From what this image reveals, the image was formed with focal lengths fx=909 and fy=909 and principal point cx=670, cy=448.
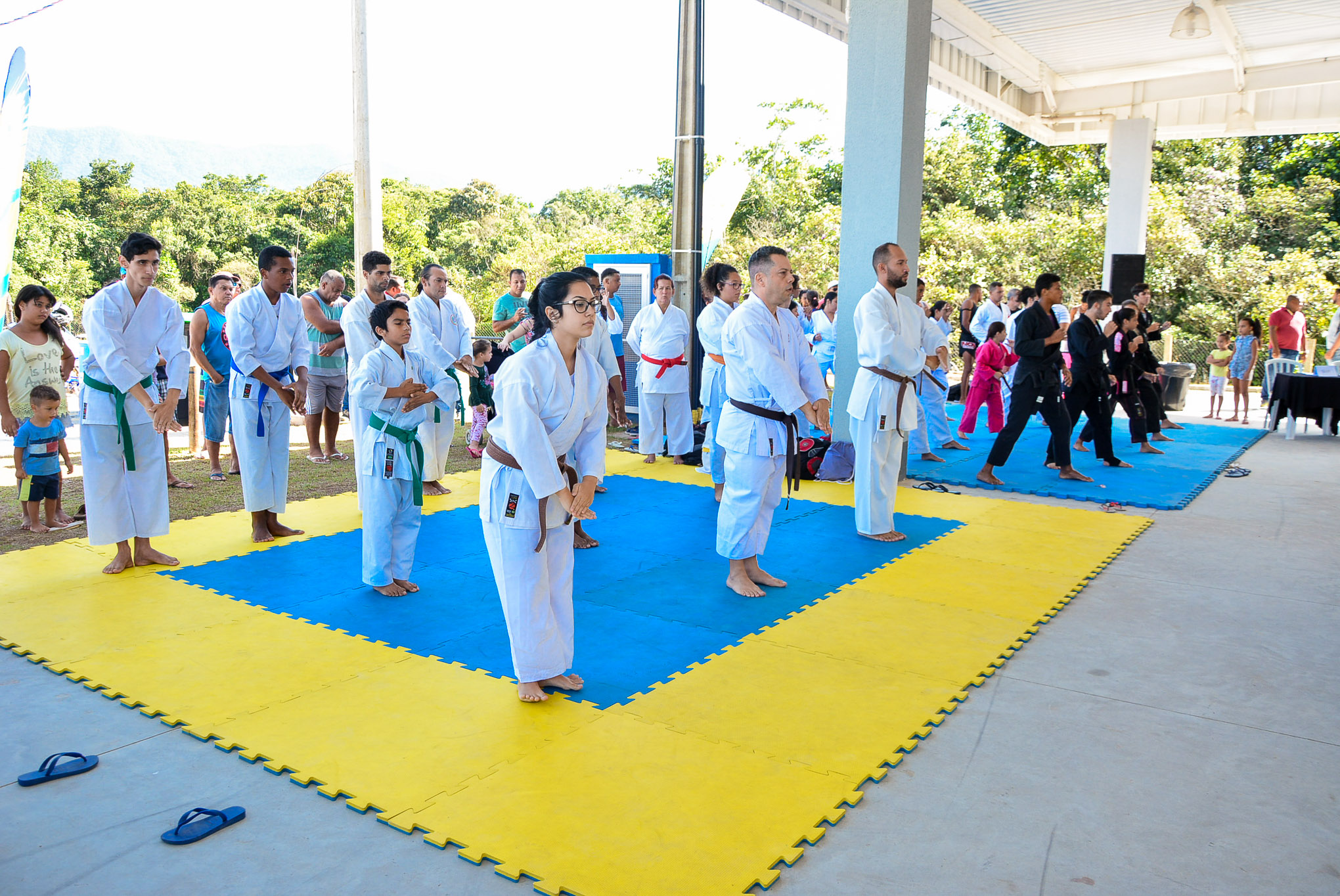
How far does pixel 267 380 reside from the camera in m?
5.43

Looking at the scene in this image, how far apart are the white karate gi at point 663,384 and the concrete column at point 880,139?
4.67 feet

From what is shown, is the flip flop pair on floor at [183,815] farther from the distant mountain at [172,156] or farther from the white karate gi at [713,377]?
the distant mountain at [172,156]

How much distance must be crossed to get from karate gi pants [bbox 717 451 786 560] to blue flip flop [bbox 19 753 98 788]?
2.87 metres

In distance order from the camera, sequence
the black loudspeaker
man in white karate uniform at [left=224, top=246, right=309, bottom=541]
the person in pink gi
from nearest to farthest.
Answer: man in white karate uniform at [left=224, top=246, right=309, bottom=541]
the person in pink gi
the black loudspeaker

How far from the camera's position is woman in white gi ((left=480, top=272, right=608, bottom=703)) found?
10.4ft

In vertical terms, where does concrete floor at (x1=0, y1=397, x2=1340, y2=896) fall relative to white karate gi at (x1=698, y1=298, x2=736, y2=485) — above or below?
below

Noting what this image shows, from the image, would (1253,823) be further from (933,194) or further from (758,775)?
(933,194)

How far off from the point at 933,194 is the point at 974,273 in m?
4.61

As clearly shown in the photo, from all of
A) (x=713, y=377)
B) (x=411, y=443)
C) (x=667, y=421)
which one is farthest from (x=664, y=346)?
(x=411, y=443)

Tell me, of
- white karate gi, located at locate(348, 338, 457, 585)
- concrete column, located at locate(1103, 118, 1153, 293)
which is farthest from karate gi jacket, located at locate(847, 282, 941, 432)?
concrete column, located at locate(1103, 118, 1153, 293)

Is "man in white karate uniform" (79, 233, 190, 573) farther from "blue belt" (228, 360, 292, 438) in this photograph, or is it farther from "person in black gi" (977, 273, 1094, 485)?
"person in black gi" (977, 273, 1094, 485)

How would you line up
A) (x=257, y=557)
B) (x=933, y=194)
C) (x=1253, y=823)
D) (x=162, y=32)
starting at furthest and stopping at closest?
(x=162, y=32)
(x=933, y=194)
(x=257, y=557)
(x=1253, y=823)

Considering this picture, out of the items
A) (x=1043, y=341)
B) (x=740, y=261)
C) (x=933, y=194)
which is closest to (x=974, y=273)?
(x=933, y=194)

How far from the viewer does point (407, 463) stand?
4555 mm
